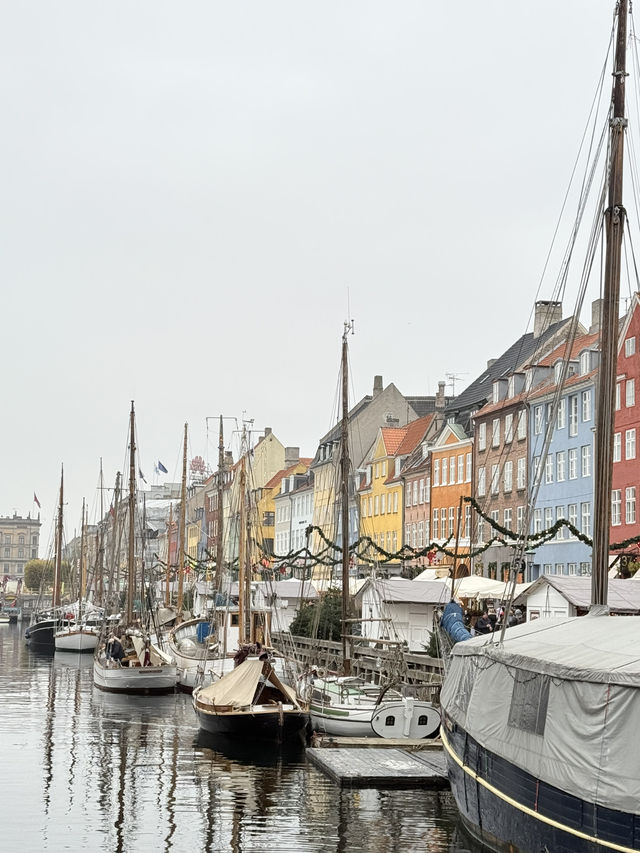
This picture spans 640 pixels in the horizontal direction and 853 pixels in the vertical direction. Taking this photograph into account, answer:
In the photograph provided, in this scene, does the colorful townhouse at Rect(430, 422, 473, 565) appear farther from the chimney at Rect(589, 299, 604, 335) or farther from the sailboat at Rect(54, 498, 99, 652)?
the sailboat at Rect(54, 498, 99, 652)

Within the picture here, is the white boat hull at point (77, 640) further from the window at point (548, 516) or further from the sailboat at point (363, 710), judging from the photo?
the sailboat at point (363, 710)

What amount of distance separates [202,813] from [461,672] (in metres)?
6.54

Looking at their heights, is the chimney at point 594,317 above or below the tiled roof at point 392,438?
above

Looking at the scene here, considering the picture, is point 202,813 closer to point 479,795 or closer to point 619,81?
point 479,795

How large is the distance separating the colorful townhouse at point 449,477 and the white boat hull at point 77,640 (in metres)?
25.4

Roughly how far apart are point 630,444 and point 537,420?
12.1 m

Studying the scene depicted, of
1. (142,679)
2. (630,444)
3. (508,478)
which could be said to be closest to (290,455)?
(508,478)

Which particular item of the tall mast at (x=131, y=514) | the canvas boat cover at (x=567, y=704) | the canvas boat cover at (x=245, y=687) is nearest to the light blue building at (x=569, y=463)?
the tall mast at (x=131, y=514)

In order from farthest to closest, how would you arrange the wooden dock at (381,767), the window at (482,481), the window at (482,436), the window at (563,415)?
the window at (482,436) < the window at (482,481) < the window at (563,415) < the wooden dock at (381,767)

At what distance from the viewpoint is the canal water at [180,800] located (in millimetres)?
22906

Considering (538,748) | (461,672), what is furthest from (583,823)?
(461,672)

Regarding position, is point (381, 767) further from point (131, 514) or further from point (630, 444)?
point (630, 444)

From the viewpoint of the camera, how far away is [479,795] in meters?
21.0

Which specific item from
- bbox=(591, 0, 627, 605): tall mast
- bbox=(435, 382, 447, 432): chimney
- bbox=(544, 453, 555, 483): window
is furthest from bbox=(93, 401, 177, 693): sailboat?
bbox=(435, 382, 447, 432): chimney
